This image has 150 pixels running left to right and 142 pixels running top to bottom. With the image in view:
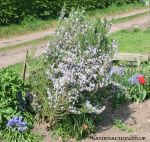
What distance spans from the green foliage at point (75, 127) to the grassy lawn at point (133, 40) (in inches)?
281

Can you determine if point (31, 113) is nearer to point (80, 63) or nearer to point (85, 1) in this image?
point (80, 63)

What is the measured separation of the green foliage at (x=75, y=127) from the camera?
20.7 feet

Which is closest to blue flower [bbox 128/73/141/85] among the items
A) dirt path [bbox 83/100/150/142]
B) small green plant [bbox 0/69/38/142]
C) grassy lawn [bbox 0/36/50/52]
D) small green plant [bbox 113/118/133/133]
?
dirt path [bbox 83/100/150/142]

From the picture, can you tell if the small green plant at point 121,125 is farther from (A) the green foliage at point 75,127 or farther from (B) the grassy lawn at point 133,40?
(B) the grassy lawn at point 133,40

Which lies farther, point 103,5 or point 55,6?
point 103,5

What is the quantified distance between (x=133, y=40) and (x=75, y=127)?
944cm

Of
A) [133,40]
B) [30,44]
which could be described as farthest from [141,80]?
[133,40]

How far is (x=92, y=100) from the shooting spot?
6.49 metres

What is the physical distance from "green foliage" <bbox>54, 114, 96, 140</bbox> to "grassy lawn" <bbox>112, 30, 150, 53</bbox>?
713 centimetres

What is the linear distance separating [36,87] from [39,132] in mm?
581

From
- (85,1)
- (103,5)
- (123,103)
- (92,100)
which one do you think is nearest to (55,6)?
(85,1)

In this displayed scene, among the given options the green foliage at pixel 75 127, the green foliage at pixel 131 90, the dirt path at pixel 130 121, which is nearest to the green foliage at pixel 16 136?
the green foliage at pixel 75 127

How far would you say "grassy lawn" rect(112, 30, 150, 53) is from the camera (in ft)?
45.1

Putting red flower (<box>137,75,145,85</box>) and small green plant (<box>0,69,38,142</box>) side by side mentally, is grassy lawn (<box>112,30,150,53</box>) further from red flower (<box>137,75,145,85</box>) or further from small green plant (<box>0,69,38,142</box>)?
small green plant (<box>0,69,38,142</box>)
